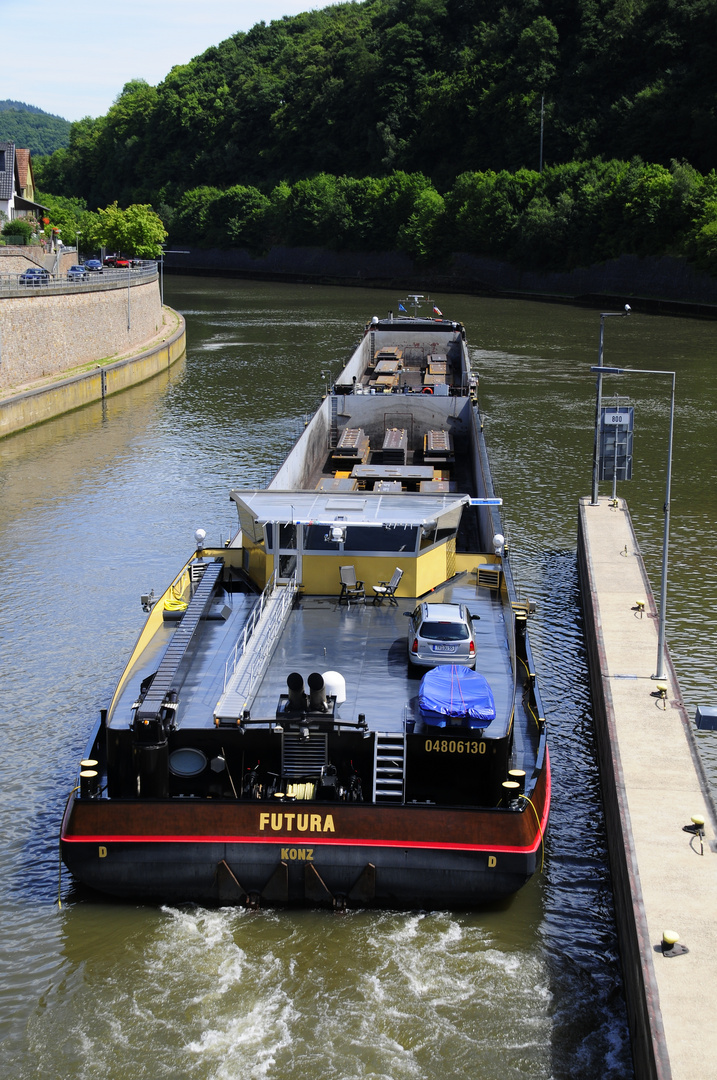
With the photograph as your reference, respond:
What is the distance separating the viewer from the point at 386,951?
13.2 meters

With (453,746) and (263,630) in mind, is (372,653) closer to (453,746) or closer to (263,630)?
(263,630)

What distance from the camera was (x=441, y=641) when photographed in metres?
16.0

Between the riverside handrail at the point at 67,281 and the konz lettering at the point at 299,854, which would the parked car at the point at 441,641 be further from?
the riverside handrail at the point at 67,281

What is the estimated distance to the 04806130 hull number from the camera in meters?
13.9

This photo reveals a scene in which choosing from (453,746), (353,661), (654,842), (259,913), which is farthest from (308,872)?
(654,842)

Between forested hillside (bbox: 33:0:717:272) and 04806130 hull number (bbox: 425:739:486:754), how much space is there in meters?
78.3

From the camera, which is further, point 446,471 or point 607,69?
point 607,69

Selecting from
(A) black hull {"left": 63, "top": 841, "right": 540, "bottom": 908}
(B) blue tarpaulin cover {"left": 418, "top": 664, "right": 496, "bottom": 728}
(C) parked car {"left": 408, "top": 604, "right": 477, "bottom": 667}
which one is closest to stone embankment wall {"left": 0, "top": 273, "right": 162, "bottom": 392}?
(C) parked car {"left": 408, "top": 604, "right": 477, "bottom": 667}

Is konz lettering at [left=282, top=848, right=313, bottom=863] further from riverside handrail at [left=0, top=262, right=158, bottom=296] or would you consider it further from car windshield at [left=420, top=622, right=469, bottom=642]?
riverside handrail at [left=0, top=262, right=158, bottom=296]

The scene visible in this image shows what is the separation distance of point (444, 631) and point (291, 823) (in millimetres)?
4035

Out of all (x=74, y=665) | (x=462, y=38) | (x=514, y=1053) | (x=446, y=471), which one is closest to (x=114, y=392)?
(x=446, y=471)

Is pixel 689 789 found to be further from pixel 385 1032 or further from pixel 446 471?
pixel 446 471

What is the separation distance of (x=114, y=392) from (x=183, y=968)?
41481 millimetres

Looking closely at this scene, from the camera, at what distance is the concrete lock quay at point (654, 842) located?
10227 millimetres
